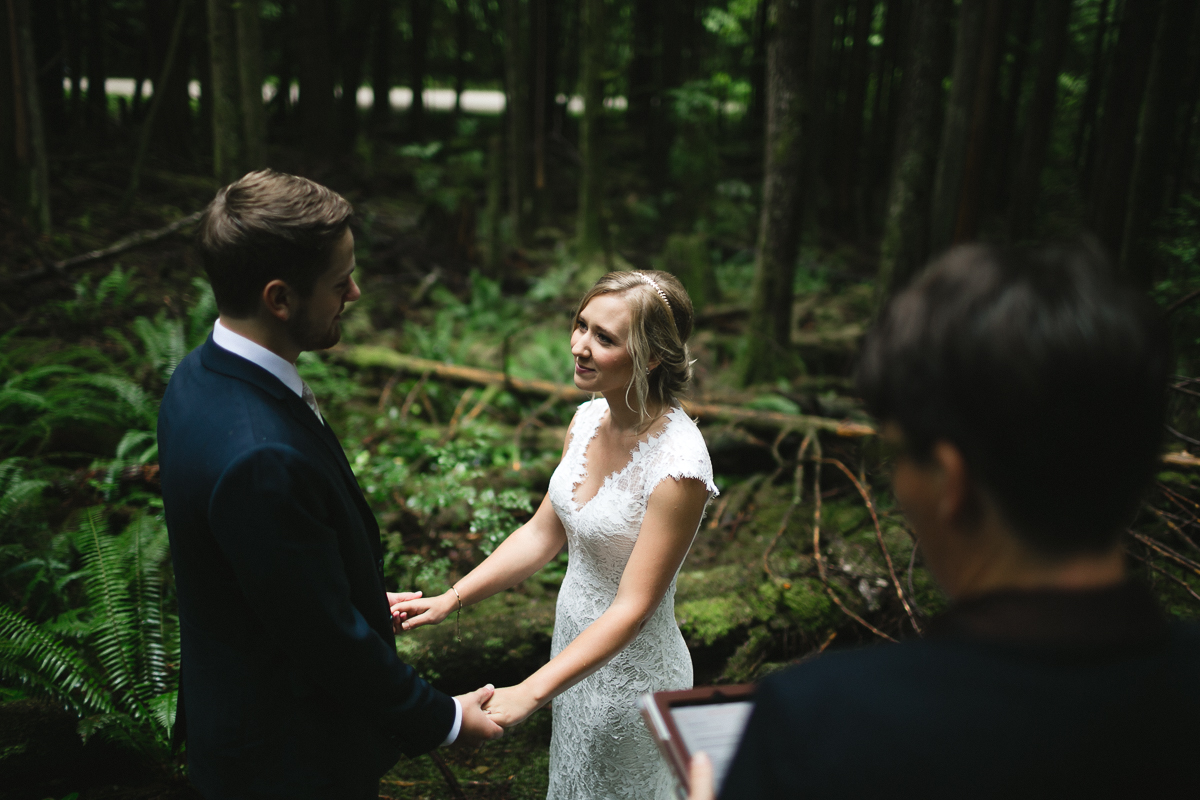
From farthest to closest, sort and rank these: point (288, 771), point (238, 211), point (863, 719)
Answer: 1. point (288, 771)
2. point (238, 211)
3. point (863, 719)

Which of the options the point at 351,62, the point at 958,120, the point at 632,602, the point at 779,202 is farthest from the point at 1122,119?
the point at 351,62

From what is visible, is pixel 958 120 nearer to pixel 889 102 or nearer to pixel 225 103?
pixel 225 103

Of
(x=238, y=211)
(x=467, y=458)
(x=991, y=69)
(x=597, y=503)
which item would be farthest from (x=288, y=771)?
(x=991, y=69)

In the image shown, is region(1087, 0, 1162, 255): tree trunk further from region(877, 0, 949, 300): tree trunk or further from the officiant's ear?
the officiant's ear

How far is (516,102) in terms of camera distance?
13430 mm

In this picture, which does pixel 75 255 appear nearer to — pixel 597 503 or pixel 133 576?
pixel 133 576

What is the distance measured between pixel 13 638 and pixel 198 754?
1909mm

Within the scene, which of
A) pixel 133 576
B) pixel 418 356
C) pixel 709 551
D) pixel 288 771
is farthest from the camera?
pixel 418 356

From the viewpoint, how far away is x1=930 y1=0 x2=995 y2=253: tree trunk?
8.23 metres

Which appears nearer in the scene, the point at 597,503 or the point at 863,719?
the point at 863,719

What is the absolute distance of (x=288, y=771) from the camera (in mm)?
1838

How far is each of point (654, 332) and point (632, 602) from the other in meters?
0.91

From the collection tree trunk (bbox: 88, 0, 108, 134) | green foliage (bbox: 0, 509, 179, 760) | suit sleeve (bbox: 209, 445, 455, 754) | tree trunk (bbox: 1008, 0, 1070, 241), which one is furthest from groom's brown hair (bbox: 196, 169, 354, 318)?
tree trunk (bbox: 88, 0, 108, 134)

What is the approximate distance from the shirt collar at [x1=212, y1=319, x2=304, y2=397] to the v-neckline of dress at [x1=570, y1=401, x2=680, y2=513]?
1090mm
